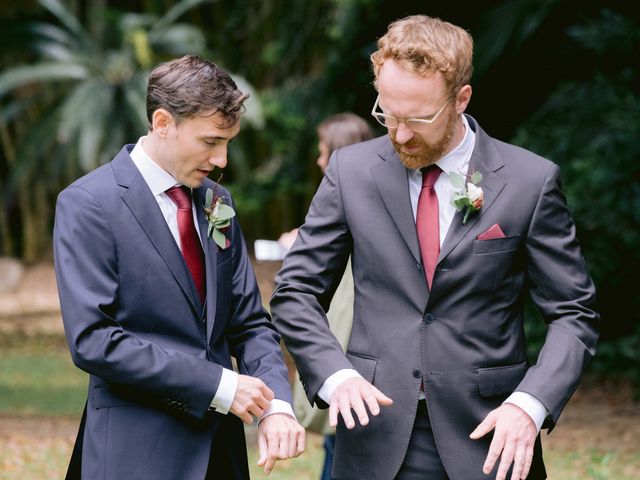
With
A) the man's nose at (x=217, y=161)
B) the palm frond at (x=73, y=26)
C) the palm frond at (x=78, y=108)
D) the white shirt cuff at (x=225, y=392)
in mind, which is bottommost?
the palm frond at (x=78, y=108)

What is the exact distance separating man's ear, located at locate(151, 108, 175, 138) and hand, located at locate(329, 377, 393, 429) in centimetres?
89

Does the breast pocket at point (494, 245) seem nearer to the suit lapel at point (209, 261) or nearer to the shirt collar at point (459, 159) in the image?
the shirt collar at point (459, 159)

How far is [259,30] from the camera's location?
19.6 metres

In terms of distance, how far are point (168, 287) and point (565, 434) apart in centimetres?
663

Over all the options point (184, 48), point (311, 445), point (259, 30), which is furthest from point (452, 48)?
point (259, 30)

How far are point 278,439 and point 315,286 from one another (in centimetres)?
46

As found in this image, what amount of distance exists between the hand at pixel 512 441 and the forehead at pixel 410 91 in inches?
33.9

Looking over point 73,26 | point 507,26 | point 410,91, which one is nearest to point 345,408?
point 410,91

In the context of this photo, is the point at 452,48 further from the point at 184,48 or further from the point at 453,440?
the point at 184,48

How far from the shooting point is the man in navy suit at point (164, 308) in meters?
2.83

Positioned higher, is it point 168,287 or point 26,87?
point 168,287

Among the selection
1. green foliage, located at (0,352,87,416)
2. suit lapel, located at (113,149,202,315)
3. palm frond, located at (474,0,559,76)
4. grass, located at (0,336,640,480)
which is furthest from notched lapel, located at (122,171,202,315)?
green foliage, located at (0,352,87,416)

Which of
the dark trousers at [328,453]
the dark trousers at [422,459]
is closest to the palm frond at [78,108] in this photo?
the dark trousers at [328,453]

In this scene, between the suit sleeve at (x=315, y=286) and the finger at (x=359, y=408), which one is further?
the suit sleeve at (x=315, y=286)
